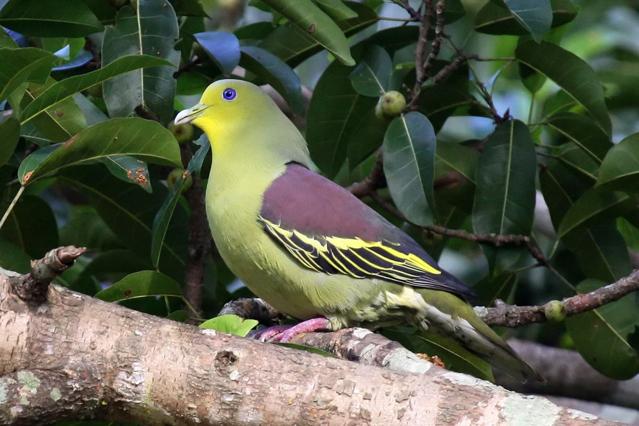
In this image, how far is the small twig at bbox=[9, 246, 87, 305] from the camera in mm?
2414

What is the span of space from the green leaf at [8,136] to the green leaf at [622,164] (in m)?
2.07

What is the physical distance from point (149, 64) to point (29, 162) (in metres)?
0.46

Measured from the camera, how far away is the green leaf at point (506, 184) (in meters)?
4.14

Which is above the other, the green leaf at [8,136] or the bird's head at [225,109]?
the green leaf at [8,136]

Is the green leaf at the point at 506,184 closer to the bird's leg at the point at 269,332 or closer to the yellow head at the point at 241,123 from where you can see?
the yellow head at the point at 241,123

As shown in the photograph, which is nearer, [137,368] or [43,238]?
[137,368]

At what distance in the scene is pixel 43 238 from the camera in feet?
14.0

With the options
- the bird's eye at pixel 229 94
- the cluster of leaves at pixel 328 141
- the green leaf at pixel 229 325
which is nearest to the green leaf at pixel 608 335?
the cluster of leaves at pixel 328 141

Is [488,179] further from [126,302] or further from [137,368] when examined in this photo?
[137,368]

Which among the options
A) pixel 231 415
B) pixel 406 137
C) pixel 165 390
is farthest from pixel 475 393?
pixel 406 137

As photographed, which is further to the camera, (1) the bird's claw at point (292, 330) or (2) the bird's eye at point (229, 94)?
(2) the bird's eye at point (229, 94)

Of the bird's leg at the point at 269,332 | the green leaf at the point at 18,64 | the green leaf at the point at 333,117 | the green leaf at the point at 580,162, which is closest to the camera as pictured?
the green leaf at the point at 18,64

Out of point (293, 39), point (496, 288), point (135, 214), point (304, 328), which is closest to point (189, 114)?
point (135, 214)

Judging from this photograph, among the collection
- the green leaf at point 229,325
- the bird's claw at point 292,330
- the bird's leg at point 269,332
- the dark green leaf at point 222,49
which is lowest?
the bird's leg at point 269,332
